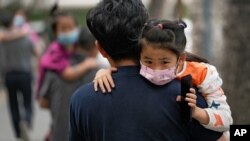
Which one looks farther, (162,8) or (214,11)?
(162,8)

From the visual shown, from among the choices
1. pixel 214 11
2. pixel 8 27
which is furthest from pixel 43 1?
pixel 214 11

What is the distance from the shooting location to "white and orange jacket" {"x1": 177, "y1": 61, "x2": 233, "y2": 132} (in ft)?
9.59

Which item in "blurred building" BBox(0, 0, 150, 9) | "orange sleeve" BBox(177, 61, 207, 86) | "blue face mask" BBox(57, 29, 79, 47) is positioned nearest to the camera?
"orange sleeve" BBox(177, 61, 207, 86)

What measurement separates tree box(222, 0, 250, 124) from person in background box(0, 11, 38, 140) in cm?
381

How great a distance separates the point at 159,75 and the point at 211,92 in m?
0.25

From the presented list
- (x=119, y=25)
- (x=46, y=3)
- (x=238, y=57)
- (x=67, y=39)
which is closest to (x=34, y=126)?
(x=238, y=57)

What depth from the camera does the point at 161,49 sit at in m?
2.83

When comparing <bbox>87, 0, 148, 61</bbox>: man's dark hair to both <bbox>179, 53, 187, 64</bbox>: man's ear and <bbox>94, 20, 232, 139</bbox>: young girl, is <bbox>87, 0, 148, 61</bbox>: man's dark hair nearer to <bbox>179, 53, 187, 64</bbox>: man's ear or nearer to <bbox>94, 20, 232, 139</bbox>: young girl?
<bbox>94, 20, 232, 139</bbox>: young girl

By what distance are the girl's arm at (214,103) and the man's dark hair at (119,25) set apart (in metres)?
0.31

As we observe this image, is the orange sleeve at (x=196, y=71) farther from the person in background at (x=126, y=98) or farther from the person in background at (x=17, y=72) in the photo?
the person in background at (x=17, y=72)

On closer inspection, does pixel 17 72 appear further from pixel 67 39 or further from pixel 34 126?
pixel 67 39

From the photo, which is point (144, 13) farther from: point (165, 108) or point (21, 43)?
point (21, 43)

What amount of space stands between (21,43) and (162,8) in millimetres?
2003

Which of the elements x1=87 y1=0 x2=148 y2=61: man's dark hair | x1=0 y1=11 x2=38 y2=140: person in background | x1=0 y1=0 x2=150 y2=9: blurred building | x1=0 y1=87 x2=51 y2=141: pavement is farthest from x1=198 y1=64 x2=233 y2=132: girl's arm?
x1=0 y1=0 x2=150 y2=9: blurred building
